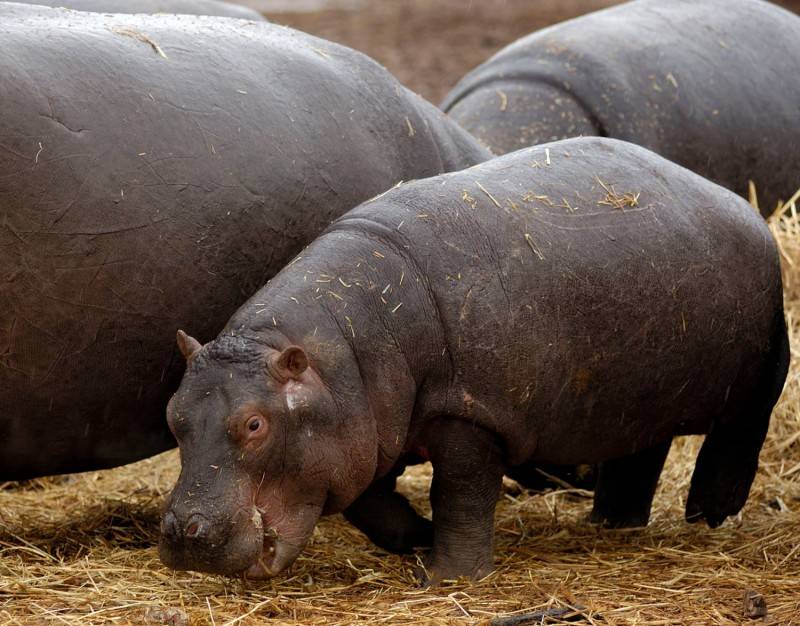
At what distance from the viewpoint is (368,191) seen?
554 cm

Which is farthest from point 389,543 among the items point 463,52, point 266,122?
point 463,52

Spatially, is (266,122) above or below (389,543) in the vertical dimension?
above

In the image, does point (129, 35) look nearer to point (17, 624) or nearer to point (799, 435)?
point (17, 624)

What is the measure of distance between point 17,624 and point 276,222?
5.56 ft

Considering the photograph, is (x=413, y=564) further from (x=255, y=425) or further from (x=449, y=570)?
(x=255, y=425)

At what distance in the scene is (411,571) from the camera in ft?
16.4

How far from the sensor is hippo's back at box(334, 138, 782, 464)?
477 centimetres

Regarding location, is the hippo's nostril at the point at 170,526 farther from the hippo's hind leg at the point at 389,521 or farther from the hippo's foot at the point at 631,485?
the hippo's foot at the point at 631,485

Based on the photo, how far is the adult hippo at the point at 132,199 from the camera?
4762 mm

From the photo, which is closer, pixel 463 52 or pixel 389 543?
pixel 389 543

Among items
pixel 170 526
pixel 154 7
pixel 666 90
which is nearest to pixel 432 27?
pixel 666 90

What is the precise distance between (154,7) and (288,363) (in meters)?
3.22

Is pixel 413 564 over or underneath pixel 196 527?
underneath

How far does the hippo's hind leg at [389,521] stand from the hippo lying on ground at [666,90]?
2.78 m
